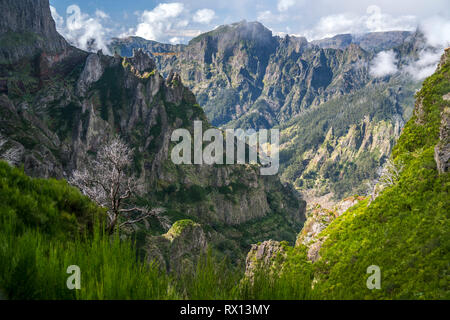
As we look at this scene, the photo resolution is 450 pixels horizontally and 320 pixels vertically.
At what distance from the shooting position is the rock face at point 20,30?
6778 inches

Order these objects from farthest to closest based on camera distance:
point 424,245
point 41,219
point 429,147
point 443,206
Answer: point 429,147, point 443,206, point 424,245, point 41,219

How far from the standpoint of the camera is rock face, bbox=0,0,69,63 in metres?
172

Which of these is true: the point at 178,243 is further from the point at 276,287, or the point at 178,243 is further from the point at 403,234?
the point at 276,287

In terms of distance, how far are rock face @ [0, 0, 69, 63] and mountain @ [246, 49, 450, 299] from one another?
665 ft

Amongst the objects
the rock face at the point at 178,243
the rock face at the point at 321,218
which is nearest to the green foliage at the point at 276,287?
the rock face at the point at 321,218

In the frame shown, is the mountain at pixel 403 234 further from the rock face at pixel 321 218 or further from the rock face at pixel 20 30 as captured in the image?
the rock face at pixel 20 30

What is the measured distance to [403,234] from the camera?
22109 millimetres

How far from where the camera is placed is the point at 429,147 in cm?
3303

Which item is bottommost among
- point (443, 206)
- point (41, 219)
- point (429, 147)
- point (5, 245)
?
point (5, 245)

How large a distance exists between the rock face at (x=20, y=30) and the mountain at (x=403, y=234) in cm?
20263

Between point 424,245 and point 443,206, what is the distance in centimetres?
542
